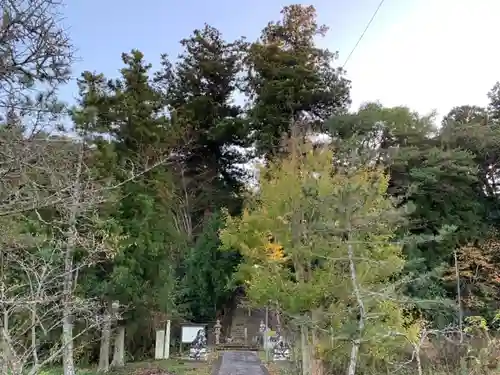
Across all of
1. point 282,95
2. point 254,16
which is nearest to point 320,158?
point 254,16

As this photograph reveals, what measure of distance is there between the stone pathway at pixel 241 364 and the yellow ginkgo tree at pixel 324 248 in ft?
7.71

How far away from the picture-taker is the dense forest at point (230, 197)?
10.6 feet

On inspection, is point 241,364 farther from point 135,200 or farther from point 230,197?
point 230,197

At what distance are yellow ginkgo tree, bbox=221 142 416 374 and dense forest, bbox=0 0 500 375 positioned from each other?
53 mm

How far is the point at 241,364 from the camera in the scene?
42.7 ft

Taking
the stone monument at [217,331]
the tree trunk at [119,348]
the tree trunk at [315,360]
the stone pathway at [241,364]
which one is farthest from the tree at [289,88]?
the tree trunk at [315,360]

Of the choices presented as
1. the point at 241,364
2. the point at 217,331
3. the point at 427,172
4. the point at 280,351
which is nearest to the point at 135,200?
the point at 241,364

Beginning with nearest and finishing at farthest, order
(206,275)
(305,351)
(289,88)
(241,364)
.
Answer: (305,351) < (241,364) < (289,88) < (206,275)

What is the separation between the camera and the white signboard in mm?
15414

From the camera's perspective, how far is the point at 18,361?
296cm

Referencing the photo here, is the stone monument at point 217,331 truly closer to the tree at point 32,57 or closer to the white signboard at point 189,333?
the white signboard at point 189,333

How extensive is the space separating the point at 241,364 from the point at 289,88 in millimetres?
11348

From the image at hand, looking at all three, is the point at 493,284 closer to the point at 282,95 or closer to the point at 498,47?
the point at 282,95

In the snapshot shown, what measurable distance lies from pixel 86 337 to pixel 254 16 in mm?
8992
